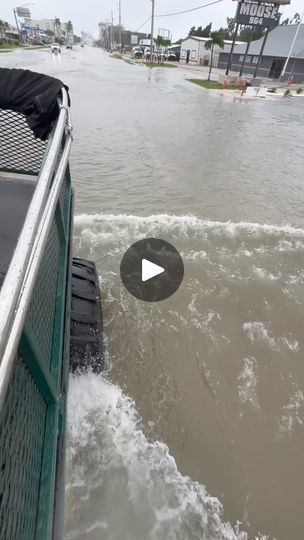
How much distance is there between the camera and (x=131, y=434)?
2.78 meters

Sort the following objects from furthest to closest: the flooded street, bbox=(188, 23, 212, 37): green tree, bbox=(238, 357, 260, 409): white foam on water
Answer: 1. bbox=(188, 23, 212, 37): green tree
2. bbox=(238, 357, 260, 409): white foam on water
3. the flooded street

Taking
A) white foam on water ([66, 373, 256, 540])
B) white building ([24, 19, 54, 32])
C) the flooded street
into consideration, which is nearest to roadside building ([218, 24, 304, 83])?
the flooded street

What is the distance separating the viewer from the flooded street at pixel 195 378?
240 cm

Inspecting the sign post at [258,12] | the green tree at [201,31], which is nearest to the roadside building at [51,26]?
the green tree at [201,31]

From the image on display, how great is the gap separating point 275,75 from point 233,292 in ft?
173

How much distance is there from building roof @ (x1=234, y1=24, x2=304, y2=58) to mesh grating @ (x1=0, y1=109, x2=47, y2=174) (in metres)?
48.1

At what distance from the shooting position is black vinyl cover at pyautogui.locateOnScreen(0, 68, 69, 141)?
2.52 metres

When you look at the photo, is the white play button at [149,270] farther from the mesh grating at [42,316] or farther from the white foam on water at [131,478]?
the mesh grating at [42,316]

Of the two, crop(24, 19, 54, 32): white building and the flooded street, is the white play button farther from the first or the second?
crop(24, 19, 54, 32): white building

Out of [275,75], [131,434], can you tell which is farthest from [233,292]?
[275,75]
